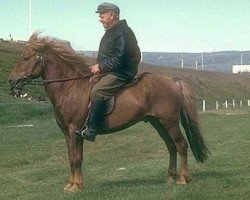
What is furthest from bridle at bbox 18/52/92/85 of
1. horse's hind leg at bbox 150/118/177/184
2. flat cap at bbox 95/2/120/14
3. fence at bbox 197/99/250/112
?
fence at bbox 197/99/250/112

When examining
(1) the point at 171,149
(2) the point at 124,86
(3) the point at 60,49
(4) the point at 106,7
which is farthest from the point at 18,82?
(1) the point at 171,149

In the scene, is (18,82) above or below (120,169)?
Answer: above

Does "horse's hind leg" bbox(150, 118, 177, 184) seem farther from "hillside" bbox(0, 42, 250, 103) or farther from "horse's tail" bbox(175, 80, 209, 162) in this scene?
"hillside" bbox(0, 42, 250, 103)

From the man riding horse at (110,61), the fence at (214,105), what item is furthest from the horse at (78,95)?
the fence at (214,105)

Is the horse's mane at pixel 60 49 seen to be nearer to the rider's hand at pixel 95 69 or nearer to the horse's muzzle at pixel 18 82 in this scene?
Answer: the rider's hand at pixel 95 69

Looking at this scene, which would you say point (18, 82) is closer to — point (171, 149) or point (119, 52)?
point (119, 52)

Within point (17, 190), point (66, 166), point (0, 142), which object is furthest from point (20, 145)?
point (17, 190)

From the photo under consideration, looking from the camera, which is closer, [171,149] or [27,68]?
[27,68]

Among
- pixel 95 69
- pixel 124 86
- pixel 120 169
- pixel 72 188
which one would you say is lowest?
pixel 120 169

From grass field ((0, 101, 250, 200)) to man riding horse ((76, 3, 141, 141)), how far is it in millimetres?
1361

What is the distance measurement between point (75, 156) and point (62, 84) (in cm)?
138

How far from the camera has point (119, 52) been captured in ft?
35.6

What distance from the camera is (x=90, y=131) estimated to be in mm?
10938

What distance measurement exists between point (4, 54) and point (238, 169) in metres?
81.5
